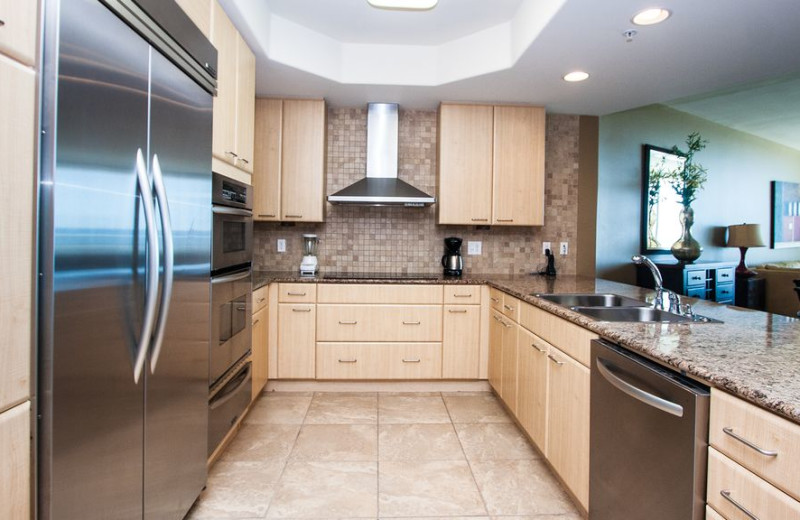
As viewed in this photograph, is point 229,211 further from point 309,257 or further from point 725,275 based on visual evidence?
point 725,275


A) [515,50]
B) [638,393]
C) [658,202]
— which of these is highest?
[515,50]

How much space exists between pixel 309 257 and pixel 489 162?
5.28ft

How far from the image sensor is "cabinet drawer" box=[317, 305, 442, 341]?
116 inches

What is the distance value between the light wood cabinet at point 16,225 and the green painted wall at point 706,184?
151 inches

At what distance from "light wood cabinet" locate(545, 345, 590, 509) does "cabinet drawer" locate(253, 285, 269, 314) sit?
1.77 meters

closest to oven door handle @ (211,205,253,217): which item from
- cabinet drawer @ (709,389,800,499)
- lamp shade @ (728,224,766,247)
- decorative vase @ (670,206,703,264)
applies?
cabinet drawer @ (709,389,800,499)

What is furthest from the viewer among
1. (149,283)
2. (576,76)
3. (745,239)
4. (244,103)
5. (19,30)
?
(745,239)

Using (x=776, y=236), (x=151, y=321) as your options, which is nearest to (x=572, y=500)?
(x=151, y=321)

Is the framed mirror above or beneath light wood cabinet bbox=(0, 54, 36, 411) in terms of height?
above

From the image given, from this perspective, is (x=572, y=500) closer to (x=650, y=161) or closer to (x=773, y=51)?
(x=773, y=51)

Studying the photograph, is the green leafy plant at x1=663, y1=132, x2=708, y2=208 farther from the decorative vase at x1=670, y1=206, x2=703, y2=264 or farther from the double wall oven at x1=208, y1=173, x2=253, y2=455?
the double wall oven at x1=208, y1=173, x2=253, y2=455

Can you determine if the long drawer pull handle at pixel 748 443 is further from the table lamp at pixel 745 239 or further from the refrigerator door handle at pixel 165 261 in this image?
the table lamp at pixel 745 239

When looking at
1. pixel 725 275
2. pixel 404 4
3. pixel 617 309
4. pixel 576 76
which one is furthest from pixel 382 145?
pixel 725 275

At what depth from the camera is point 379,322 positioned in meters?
2.97
